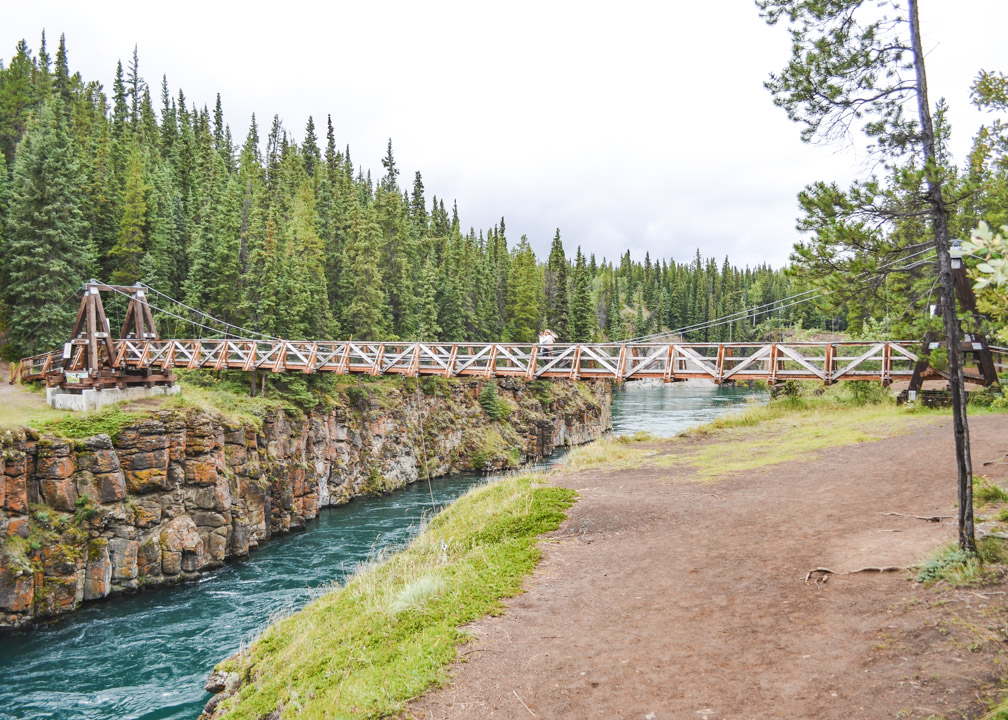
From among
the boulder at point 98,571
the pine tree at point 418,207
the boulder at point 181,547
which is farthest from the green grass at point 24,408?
the pine tree at point 418,207

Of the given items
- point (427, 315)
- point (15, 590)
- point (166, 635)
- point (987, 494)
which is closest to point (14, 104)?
point (427, 315)

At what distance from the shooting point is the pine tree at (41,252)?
29.1 m

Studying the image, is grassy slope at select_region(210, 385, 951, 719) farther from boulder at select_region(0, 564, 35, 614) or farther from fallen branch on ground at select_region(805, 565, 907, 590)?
boulder at select_region(0, 564, 35, 614)

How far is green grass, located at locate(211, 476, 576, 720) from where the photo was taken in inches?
241

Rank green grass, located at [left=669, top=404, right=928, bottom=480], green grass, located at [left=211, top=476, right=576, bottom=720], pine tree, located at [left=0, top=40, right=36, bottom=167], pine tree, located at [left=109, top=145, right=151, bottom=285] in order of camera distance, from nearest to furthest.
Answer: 1. green grass, located at [left=211, top=476, right=576, bottom=720]
2. green grass, located at [left=669, top=404, right=928, bottom=480]
3. pine tree, located at [left=109, top=145, right=151, bottom=285]
4. pine tree, located at [left=0, top=40, right=36, bottom=167]

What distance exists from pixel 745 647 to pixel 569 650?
5.95 feet

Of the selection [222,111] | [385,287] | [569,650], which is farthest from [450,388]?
[222,111]

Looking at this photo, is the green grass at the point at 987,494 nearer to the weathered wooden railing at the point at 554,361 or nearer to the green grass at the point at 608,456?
the weathered wooden railing at the point at 554,361

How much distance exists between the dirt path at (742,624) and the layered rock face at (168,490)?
53.3 feet

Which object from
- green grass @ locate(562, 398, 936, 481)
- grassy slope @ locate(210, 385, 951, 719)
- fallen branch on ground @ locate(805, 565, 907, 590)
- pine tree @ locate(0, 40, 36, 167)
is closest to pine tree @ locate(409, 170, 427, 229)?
pine tree @ locate(0, 40, 36, 167)

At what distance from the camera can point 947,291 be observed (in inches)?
285

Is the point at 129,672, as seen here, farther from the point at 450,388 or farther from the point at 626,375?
the point at 450,388

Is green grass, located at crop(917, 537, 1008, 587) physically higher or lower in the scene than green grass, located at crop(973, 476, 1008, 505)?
lower

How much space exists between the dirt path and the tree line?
4.10 meters
